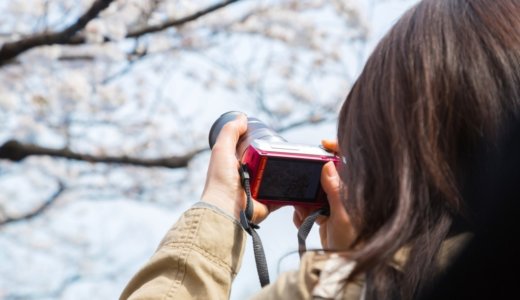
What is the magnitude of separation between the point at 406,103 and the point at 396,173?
9cm

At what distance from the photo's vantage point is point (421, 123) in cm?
88

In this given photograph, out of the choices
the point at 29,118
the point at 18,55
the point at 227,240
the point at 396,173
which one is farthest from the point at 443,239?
the point at 29,118

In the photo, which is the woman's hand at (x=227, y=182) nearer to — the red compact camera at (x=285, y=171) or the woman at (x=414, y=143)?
the red compact camera at (x=285, y=171)

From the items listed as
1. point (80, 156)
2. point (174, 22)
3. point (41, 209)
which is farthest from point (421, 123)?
point (41, 209)

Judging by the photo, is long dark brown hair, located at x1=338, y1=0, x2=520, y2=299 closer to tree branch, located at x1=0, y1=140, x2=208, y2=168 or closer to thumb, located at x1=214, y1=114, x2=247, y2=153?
thumb, located at x1=214, y1=114, x2=247, y2=153

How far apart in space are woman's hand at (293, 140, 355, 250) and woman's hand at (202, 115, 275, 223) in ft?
0.27

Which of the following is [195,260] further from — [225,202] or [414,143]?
[414,143]

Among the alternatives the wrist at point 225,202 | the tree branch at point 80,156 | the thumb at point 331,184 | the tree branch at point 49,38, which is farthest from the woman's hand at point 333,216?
the tree branch at point 80,156

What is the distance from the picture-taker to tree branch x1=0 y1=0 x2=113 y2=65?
135 inches

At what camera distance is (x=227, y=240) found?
1.10m

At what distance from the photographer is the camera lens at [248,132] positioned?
1.25 metres

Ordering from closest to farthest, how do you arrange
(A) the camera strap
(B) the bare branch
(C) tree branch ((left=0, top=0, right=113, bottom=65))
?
(A) the camera strap < (C) tree branch ((left=0, top=0, right=113, bottom=65)) < (B) the bare branch

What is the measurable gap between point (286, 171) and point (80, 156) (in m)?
3.33

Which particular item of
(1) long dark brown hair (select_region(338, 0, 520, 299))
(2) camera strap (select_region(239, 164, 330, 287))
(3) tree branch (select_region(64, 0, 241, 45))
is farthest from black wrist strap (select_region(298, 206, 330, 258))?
(3) tree branch (select_region(64, 0, 241, 45))
